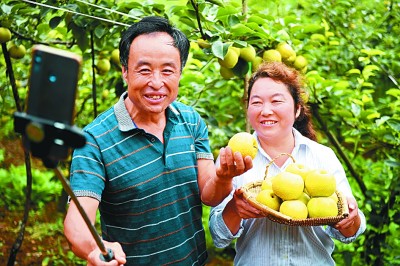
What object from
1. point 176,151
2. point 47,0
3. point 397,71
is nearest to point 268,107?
point 176,151

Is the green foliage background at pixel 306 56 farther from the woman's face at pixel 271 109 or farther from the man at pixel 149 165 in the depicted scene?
the man at pixel 149 165

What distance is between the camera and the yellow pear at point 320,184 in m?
1.90

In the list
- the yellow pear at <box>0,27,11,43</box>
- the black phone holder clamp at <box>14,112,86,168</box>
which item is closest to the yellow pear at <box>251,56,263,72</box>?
the yellow pear at <box>0,27,11,43</box>

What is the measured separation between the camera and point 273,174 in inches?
83.1

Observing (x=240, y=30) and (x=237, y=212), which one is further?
(x=240, y=30)

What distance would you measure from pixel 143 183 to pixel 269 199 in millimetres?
410

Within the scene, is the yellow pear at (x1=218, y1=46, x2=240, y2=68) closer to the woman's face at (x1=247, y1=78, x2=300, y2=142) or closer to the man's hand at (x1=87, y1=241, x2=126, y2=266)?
the woman's face at (x1=247, y1=78, x2=300, y2=142)

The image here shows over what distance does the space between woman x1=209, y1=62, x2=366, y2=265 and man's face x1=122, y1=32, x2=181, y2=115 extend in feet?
1.17

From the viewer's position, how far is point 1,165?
20.5 feet

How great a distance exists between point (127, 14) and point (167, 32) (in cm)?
75

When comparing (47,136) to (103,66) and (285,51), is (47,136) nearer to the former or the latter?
(285,51)

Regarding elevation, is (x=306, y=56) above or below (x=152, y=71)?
below

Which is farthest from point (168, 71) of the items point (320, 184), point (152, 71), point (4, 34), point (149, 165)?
point (4, 34)

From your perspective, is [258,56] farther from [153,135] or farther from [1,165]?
[1,165]
